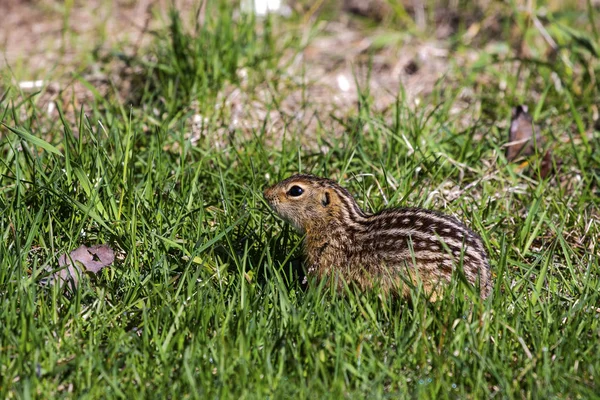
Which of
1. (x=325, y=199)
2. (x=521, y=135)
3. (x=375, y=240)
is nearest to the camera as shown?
(x=375, y=240)

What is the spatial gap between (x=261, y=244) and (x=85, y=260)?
106cm

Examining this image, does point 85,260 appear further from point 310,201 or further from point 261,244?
point 310,201

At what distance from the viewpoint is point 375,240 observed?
5.04 m

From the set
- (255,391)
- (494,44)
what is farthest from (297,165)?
(494,44)

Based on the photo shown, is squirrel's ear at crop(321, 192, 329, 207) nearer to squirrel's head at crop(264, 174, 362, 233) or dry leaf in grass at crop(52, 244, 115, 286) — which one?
squirrel's head at crop(264, 174, 362, 233)

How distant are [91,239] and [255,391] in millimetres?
1891

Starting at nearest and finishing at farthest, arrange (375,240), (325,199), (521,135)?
(375,240) < (325,199) < (521,135)

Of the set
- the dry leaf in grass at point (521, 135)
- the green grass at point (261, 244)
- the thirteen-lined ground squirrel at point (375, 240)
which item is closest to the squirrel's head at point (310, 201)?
the thirteen-lined ground squirrel at point (375, 240)

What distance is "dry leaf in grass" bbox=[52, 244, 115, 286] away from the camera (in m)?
4.98

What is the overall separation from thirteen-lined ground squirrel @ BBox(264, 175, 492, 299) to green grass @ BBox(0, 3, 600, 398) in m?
0.14

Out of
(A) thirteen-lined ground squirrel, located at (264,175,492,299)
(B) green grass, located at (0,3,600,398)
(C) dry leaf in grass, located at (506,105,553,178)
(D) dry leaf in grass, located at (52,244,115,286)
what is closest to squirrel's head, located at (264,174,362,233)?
(A) thirteen-lined ground squirrel, located at (264,175,492,299)

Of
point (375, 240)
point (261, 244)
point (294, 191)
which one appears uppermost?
point (294, 191)

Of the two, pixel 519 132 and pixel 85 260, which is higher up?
pixel 519 132

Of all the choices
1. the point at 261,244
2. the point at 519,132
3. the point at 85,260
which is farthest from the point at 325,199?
the point at 519,132
